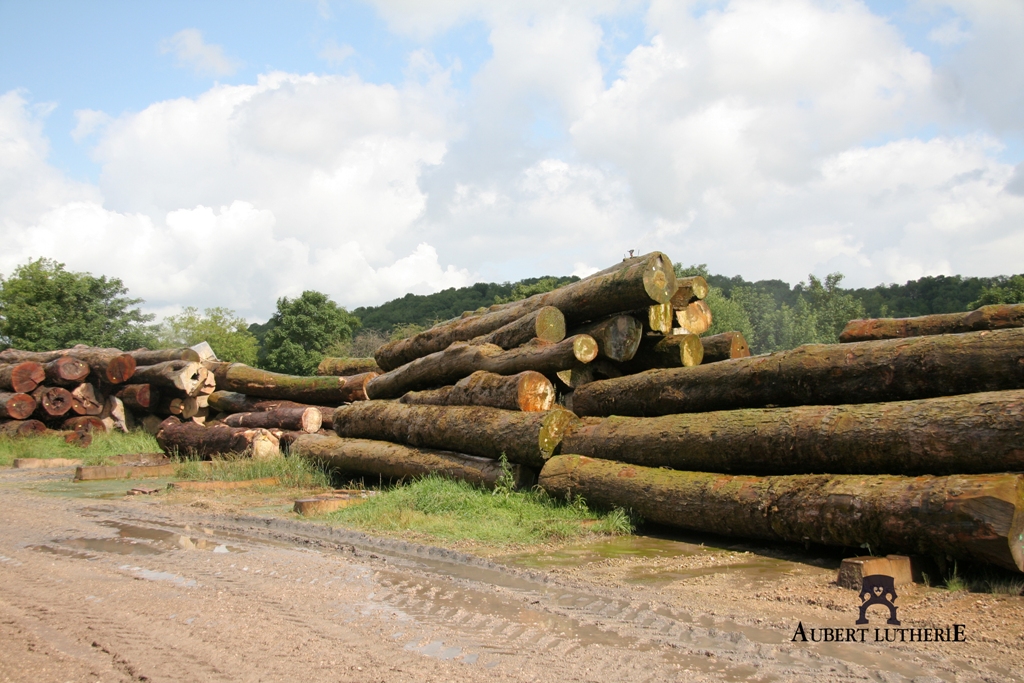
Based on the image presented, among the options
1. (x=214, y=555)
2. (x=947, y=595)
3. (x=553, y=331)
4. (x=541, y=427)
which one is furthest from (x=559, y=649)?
(x=553, y=331)

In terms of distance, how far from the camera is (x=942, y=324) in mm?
8531

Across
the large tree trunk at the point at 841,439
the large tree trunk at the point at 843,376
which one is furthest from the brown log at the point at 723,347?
the large tree trunk at the point at 841,439

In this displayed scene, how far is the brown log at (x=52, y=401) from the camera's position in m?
18.9

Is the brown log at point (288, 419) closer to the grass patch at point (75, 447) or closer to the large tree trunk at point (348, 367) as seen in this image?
the large tree trunk at point (348, 367)

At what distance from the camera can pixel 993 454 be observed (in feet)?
18.7

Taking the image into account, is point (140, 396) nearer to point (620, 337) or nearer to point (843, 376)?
point (620, 337)

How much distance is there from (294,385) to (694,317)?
10227mm

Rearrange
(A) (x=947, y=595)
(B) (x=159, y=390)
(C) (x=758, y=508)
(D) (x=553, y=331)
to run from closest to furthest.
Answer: (A) (x=947, y=595) → (C) (x=758, y=508) → (D) (x=553, y=331) → (B) (x=159, y=390)

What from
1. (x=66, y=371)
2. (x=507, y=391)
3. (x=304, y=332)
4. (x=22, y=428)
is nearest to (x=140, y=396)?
(x=66, y=371)

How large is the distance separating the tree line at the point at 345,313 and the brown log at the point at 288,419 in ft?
76.4

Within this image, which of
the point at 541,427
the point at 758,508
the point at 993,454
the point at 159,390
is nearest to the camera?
the point at 993,454

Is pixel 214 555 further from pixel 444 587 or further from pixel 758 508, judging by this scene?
pixel 758 508

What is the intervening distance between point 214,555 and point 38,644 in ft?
9.21

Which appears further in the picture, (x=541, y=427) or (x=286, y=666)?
(x=541, y=427)
